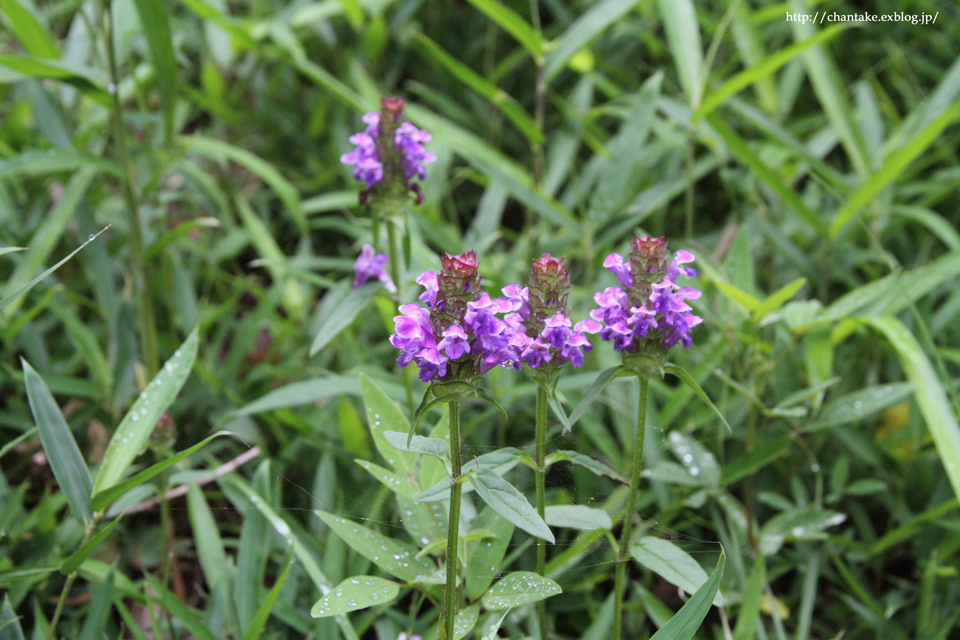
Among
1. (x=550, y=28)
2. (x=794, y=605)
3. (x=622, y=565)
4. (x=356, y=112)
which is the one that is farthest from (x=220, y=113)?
(x=794, y=605)

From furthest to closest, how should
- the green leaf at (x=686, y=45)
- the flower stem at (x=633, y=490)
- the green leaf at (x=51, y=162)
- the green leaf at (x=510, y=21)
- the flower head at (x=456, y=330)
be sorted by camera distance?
the green leaf at (x=686, y=45) → the green leaf at (x=510, y=21) → the green leaf at (x=51, y=162) → the flower stem at (x=633, y=490) → the flower head at (x=456, y=330)

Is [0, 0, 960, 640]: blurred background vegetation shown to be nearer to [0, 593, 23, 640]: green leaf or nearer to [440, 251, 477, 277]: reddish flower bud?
[0, 593, 23, 640]: green leaf

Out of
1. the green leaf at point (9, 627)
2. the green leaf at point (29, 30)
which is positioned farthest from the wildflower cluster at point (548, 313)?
the green leaf at point (29, 30)

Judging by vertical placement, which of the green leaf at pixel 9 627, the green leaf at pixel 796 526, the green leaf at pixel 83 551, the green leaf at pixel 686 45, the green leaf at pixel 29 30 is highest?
the green leaf at pixel 686 45

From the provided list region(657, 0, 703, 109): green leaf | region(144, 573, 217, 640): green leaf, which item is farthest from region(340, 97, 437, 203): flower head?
region(657, 0, 703, 109): green leaf

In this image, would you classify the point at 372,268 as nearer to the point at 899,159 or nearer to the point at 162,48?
the point at 162,48

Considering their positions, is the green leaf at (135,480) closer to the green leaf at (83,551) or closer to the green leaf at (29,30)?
the green leaf at (83,551)

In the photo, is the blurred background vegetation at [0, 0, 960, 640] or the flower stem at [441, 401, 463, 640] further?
the blurred background vegetation at [0, 0, 960, 640]
